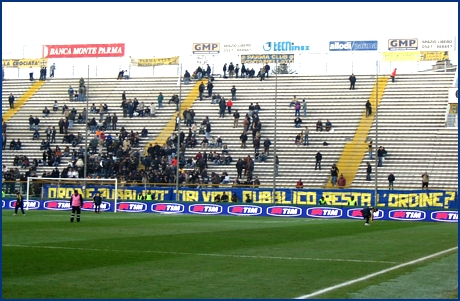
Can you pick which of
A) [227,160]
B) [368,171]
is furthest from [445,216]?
[227,160]

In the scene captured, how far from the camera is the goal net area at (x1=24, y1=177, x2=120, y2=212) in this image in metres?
55.8

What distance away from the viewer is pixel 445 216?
4609 cm

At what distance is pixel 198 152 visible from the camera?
62.5 m

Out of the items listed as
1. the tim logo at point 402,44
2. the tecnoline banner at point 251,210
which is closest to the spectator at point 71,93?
the tecnoline banner at point 251,210

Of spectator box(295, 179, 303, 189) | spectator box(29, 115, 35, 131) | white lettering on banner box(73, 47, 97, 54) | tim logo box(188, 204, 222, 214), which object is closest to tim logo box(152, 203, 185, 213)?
tim logo box(188, 204, 222, 214)

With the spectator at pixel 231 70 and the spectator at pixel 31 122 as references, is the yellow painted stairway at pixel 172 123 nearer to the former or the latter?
the spectator at pixel 231 70

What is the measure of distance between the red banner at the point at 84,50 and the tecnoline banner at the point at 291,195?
28.6 meters

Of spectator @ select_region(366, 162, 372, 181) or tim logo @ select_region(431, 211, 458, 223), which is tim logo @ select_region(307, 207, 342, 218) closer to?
tim logo @ select_region(431, 211, 458, 223)

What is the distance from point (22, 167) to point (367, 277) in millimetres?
49505

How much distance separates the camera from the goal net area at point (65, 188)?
183 feet

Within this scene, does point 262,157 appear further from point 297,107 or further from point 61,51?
point 61,51

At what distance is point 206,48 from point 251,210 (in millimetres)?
30928

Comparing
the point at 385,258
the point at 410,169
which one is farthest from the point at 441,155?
the point at 385,258

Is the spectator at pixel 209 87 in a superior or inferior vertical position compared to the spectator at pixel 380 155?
superior
